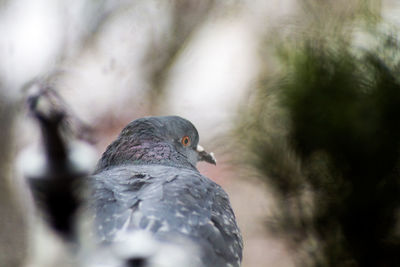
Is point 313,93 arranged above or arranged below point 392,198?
above

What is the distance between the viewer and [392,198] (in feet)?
9.15

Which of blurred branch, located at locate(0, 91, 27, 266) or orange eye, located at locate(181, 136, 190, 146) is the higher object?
orange eye, located at locate(181, 136, 190, 146)

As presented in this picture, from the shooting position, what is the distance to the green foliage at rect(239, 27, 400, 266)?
2.80 meters

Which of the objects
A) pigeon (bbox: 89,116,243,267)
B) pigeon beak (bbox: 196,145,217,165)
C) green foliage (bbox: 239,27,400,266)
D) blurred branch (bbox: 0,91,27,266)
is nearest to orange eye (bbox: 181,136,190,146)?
pigeon beak (bbox: 196,145,217,165)

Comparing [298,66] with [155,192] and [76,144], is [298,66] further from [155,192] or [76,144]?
[76,144]

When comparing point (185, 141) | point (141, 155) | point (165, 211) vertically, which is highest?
point (185, 141)

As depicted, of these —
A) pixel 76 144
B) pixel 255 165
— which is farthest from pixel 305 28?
pixel 76 144

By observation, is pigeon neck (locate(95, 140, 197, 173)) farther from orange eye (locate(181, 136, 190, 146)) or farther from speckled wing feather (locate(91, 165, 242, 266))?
speckled wing feather (locate(91, 165, 242, 266))

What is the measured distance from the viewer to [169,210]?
1809mm

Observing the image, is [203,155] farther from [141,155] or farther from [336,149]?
[336,149]

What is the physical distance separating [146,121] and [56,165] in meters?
2.03

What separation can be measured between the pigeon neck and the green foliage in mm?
783

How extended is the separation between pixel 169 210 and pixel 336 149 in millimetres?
1474

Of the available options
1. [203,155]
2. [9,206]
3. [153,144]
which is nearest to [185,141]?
[203,155]
